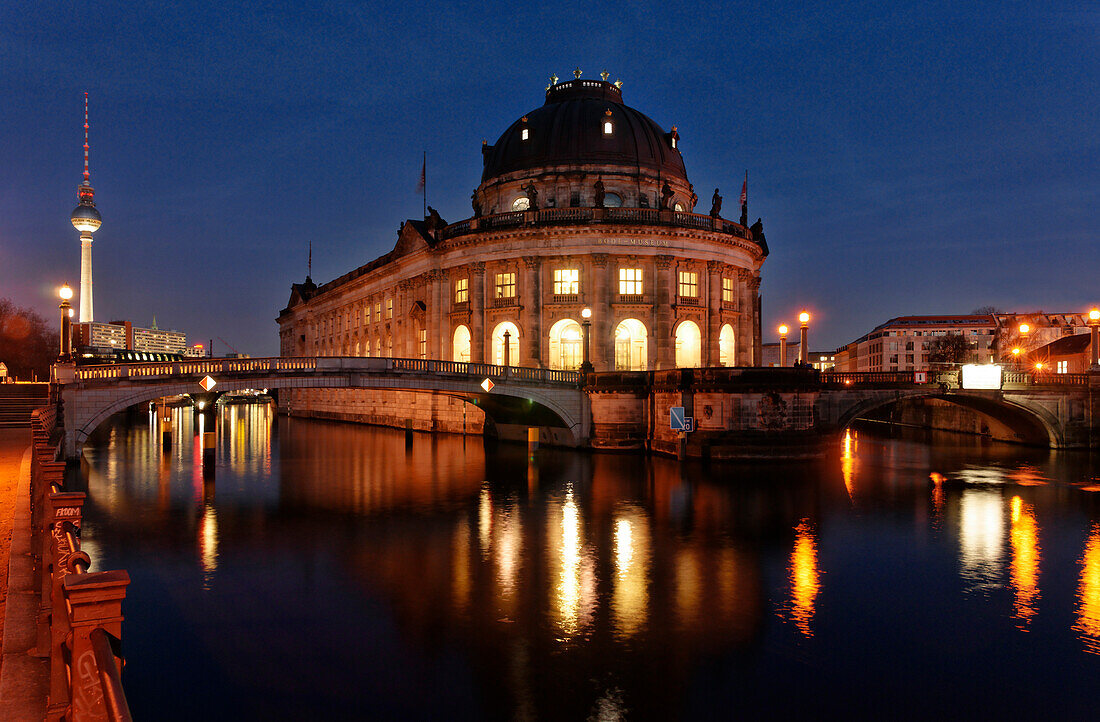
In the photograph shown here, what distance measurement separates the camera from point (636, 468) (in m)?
37.0

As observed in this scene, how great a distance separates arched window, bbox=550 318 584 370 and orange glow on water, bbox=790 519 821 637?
29.8m

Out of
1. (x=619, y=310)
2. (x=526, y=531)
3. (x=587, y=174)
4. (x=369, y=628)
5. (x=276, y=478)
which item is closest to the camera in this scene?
(x=369, y=628)

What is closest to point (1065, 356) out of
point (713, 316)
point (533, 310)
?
point (713, 316)

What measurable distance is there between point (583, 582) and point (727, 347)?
135 feet

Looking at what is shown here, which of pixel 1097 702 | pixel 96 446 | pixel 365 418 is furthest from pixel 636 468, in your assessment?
pixel 365 418

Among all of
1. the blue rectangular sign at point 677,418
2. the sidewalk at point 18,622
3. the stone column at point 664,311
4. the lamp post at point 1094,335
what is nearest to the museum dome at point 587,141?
the stone column at point 664,311

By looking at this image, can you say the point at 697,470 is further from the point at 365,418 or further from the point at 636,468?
the point at 365,418

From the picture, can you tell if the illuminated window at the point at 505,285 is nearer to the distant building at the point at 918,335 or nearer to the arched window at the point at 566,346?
the arched window at the point at 566,346

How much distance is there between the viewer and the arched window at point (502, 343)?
5384 centimetres

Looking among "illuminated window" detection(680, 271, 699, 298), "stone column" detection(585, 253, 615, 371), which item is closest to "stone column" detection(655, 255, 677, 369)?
"illuminated window" detection(680, 271, 699, 298)

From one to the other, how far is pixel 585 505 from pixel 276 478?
52.9ft

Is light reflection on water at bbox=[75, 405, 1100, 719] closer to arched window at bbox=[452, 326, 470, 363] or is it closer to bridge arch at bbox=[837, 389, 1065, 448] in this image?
bridge arch at bbox=[837, 389, 1065, 448]

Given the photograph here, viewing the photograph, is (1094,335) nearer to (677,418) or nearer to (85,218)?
(677,418)

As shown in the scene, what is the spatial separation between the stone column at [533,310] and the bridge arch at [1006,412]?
19793mm
